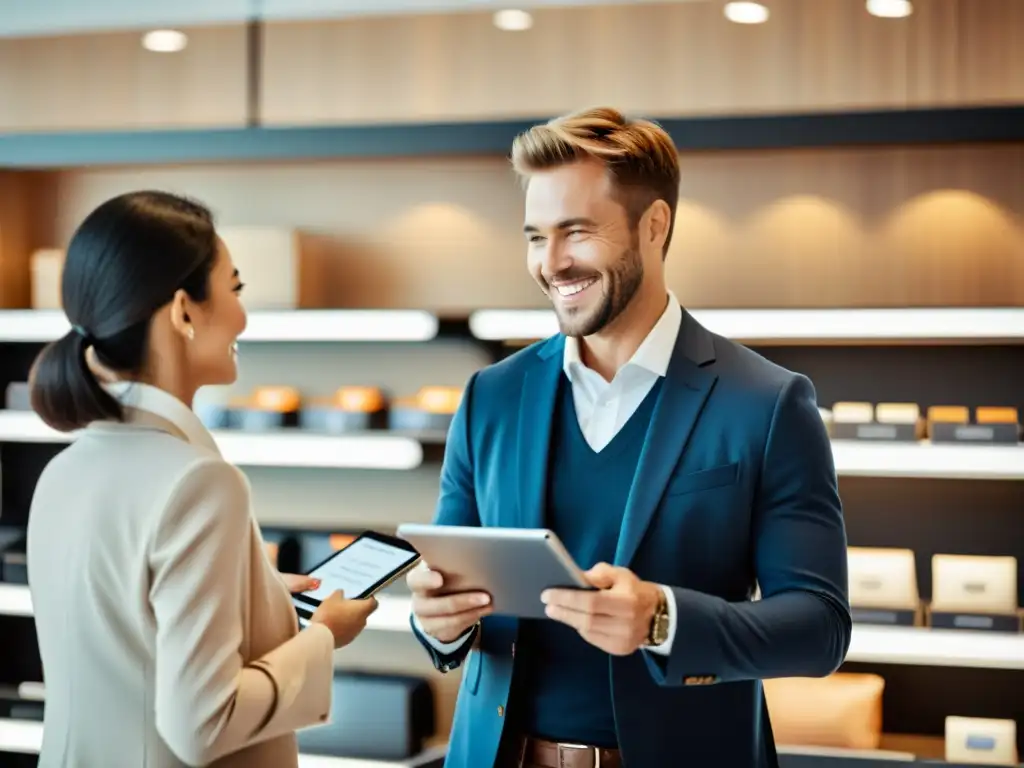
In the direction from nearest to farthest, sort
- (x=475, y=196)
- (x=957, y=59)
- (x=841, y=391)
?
(x=957, y=59), (x=841, y=391), (x=475, y=196)

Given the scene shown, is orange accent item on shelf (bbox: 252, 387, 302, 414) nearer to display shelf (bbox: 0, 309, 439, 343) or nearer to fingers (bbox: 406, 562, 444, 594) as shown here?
display shelf (bbox: 0, 309, 439, 343)

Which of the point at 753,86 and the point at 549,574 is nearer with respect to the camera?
the point at 549,574

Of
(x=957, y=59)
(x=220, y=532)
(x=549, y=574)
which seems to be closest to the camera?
(x=220, y=532)

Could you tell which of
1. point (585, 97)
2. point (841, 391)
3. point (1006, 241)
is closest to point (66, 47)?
point (585, 97)

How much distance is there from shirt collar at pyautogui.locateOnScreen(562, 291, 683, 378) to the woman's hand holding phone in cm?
49

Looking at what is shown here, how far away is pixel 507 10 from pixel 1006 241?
1.74 metres

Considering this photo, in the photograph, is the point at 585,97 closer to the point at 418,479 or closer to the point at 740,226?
the point at 740,226

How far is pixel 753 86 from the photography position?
3531 mm

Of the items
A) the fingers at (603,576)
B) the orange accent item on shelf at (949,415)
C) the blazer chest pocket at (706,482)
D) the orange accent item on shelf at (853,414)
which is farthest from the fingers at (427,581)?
the orange accent item on shelf at (949,415)

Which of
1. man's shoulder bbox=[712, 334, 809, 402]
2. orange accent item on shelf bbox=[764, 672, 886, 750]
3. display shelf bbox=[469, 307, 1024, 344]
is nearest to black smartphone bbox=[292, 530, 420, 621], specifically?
man's shoulder bbox=[712, 334, 809, 402]

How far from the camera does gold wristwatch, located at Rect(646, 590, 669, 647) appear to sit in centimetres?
150

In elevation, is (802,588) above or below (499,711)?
above

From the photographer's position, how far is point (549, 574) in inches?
57.2

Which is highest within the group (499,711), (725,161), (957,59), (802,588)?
(957,59)
